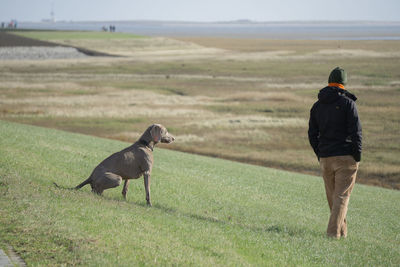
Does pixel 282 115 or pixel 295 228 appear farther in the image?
pixel 282 115

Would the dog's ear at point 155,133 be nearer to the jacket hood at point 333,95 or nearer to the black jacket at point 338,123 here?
the black jacket at point 338,123

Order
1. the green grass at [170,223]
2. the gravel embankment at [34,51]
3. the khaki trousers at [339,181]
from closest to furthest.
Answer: the green grass at [170,223] → the khaki trousers at [339,181] → the gravel embankment at [34,51]

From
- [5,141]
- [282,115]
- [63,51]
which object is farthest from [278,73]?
[5,141]

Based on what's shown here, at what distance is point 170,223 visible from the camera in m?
10.3

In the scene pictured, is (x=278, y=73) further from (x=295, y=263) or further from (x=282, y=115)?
(x=295, y=263)

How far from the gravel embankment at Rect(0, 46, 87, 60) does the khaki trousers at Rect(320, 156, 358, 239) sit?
3595 inches

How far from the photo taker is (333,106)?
422 inches

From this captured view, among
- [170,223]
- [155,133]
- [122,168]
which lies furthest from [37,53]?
[170,223]

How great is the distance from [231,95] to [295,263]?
4722 centimetres

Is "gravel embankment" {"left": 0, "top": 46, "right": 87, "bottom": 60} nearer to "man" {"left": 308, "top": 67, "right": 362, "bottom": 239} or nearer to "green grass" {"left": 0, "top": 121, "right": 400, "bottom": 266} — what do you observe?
"green grass" {"left": 0, "top": 121, "right": 400, "bottom": 266}

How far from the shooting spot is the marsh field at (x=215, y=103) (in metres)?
34.7

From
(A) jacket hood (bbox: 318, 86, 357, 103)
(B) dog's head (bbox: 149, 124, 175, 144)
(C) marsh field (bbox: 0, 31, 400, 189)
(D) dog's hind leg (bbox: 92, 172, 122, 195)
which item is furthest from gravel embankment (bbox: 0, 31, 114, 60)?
(A) jacket hood (bbox: 318, 86, 357, 103)

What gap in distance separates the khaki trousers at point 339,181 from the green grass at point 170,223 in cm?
53

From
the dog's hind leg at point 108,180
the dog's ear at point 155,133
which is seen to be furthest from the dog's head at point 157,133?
the dog's hind leg at point 108,180
